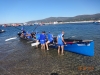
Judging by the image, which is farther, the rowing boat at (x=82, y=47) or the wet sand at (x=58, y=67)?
the rowing boat at (x=82, y=47)

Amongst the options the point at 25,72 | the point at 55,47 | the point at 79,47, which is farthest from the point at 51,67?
the point at 55,47

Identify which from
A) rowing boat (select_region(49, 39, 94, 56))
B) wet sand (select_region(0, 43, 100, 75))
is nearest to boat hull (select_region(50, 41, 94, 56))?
rowing boat (select_region(49, 39, 94, 56))

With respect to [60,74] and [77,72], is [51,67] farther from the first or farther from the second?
[77,72]

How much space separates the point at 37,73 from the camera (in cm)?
1041

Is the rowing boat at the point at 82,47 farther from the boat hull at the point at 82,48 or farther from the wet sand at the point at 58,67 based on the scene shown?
the wet sand at the point at 58,67

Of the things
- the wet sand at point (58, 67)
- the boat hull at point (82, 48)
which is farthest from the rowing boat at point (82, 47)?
the wet sand at point (58, 67)

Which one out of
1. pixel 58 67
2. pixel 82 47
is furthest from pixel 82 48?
pixel 58 67

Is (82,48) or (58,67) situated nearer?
(58,67)

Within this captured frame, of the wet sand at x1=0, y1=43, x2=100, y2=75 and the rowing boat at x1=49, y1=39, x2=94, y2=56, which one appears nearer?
the wet sand at x1=0, y1=43, x2=100, y2=75

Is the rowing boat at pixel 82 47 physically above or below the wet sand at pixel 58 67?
above

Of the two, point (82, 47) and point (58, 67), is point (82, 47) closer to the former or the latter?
point (82, 47)

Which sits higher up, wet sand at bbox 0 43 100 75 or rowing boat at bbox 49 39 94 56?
rowing boat at bbox 49 39 94 56

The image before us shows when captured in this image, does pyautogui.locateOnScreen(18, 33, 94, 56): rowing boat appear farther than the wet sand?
A: Yes

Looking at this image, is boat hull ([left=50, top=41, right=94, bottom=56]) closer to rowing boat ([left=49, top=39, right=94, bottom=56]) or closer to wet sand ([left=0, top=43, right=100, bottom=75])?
rowing boat ([left=49, top=39, right=94, bottom=56])
